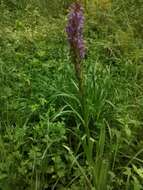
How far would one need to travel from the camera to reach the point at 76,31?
240cm

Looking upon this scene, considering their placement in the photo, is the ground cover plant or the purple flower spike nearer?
the purple flower spike

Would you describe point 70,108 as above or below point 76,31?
below

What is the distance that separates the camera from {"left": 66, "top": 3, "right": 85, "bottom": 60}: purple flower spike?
2.38 meters

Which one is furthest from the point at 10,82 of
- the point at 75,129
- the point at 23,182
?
the point at 23,182

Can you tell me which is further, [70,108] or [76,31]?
[70,108]

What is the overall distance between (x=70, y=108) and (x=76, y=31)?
1017mm

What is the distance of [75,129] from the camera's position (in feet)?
10.3

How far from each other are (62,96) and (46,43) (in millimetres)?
1261

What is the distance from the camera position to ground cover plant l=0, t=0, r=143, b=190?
2801mm

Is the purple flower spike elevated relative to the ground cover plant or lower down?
elevated

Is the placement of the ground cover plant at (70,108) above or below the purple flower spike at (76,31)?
below

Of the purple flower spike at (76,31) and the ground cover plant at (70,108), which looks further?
the ground cover plant at (70,108)

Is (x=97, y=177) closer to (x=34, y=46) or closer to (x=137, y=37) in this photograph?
(x=34, y=46)

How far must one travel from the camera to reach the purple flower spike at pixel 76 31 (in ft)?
7.80
